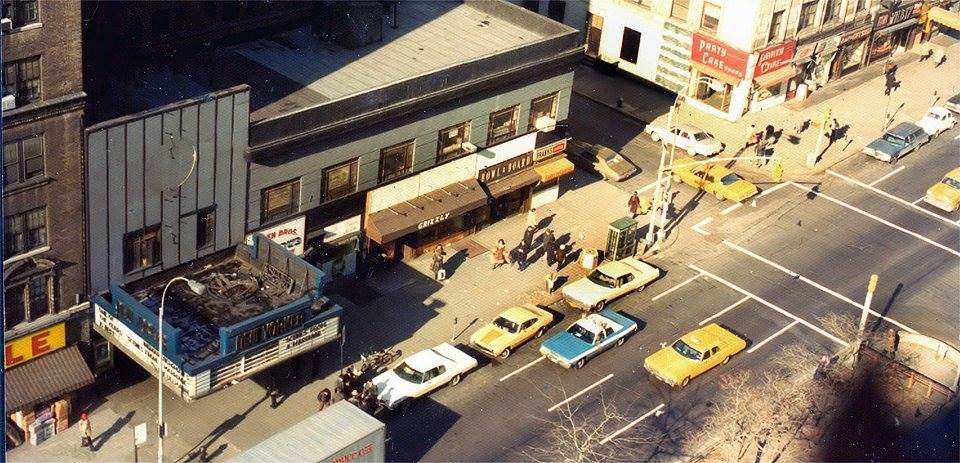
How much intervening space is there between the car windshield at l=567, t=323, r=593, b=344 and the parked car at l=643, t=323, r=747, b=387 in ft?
8.32

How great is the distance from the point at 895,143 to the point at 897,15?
1649 centimetres

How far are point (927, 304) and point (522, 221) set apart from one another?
65.1 feet

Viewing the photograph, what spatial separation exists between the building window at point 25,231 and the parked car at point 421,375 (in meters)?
13.6

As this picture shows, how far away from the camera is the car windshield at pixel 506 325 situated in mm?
56781

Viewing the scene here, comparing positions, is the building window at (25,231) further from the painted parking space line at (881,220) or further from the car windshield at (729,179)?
the painted parking space line at (881,220)

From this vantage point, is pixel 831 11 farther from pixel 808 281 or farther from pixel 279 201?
pixel 279 201

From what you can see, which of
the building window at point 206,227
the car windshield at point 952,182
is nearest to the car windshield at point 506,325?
the building window at point 206,227

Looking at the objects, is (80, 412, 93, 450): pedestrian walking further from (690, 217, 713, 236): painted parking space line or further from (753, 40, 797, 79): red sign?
(753, 40, 797, 79): red sign

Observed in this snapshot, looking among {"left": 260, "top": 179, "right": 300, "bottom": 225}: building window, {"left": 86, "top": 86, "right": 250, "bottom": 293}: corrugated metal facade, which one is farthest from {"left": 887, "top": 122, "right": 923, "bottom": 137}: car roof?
{"left": 86, "top": 86, "right": 250, "bottom": 293}: corrugated metal facade

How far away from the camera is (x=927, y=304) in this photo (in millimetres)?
63500

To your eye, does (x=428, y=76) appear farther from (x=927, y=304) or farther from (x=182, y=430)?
(x=927, y=304)

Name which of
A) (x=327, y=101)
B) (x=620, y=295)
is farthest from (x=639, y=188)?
(x=327, y=101)

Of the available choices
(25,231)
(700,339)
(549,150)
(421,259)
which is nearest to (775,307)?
(700,339)

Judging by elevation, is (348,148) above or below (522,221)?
above
